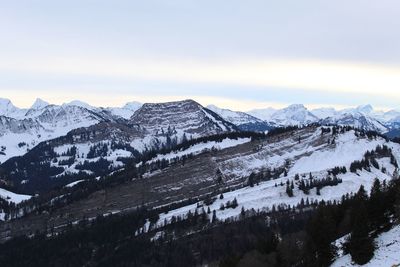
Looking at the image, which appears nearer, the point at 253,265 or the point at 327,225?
the point at 327,225

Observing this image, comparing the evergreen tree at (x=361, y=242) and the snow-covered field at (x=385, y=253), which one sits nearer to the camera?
the snow-covered field at (x=385, y=253)

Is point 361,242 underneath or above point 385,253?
above

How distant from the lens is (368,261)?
69.9 m

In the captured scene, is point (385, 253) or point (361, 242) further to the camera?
point (361, 242)

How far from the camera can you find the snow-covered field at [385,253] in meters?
66.8

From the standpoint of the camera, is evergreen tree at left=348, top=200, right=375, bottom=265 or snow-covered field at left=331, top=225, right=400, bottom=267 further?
evergreen tree at left=348, top=200, right=375, bottom=265

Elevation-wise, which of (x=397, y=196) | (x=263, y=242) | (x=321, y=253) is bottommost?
(x=263, y=242)

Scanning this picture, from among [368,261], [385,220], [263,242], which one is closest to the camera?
[368,261]

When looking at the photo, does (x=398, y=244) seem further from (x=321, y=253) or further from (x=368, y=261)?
(x=321, y=253)

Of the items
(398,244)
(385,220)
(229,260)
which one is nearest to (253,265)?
(229,260)

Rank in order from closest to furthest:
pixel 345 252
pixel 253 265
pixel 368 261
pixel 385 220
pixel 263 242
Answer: pixel 368 261, pixel 345 252, pixel 385 220, pixel 253 265, pixel 263 242

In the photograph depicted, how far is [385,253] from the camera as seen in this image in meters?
70.0

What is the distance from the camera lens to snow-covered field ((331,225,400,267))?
66.8 m

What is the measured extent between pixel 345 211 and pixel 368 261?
2756 cm
